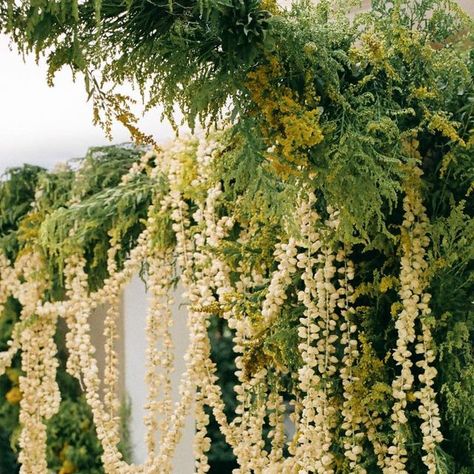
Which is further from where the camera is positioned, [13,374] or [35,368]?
[13,374]

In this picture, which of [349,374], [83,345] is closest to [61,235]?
[83,345]

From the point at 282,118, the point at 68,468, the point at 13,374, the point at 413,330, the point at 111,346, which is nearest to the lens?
the point at 282,118

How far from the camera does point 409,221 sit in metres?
1.71

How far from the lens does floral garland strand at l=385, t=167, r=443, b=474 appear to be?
5.58ft

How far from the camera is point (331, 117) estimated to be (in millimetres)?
1561

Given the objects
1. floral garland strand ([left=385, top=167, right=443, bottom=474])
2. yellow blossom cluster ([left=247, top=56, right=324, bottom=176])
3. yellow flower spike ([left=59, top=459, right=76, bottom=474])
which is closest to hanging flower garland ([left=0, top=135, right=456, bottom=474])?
floral garland strand ([left=385, top=167, right=443, bottom=474])

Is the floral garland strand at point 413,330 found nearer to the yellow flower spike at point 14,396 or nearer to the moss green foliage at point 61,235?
the moss green foliage at point 61,235

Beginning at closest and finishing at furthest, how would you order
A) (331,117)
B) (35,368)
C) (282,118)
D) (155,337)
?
(282,118), (331,117), (155,337), (35,368)

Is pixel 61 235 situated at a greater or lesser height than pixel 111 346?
greater

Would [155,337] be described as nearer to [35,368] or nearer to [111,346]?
[111,346]

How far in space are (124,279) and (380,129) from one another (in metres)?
1.15

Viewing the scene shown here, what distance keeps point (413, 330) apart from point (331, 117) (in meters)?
0.44

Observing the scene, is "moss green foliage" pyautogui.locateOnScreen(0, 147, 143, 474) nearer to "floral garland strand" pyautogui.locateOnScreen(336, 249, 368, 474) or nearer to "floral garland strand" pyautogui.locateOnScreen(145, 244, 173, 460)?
"floral garland strand" pyautogui.locateOnScreen(145, 244, 173, 460)

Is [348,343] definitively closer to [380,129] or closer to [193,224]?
[380,129]
